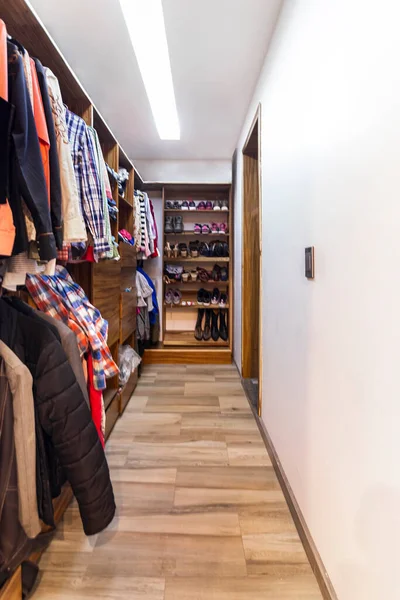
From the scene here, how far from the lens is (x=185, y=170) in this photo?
3590 millimetres

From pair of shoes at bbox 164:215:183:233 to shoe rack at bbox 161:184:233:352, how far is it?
0.08ft

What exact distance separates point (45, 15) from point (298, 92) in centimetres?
152

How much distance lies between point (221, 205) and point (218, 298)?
1.17 metres

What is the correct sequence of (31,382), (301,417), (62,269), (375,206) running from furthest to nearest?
1. (62,269)
2. (301,417)
3. (31,382)
4. (375,206)

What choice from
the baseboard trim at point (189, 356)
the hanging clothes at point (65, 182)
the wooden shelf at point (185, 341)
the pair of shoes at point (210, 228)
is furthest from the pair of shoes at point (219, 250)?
the hanging clothes at point (65, 182)

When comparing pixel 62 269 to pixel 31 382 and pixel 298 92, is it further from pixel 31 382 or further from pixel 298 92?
pixel 298 92

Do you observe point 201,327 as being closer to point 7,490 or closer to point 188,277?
point 188,277

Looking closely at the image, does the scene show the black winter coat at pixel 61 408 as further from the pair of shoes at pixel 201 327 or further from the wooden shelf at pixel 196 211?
the wooden shelf at pixel 196 211

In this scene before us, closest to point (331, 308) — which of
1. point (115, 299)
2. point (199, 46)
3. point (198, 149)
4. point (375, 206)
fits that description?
point (375, 206)

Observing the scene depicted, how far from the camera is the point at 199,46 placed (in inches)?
68.9

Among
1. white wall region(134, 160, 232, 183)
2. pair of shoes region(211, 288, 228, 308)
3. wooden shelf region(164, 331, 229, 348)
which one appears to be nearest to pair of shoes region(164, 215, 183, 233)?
white wall region(134, 160, 232, 183)

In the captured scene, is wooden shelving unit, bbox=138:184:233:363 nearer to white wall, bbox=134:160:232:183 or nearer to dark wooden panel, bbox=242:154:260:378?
white wall, bbox=134:160:232:183

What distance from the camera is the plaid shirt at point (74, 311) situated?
125 cm

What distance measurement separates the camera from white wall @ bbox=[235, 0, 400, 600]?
2.13ft
